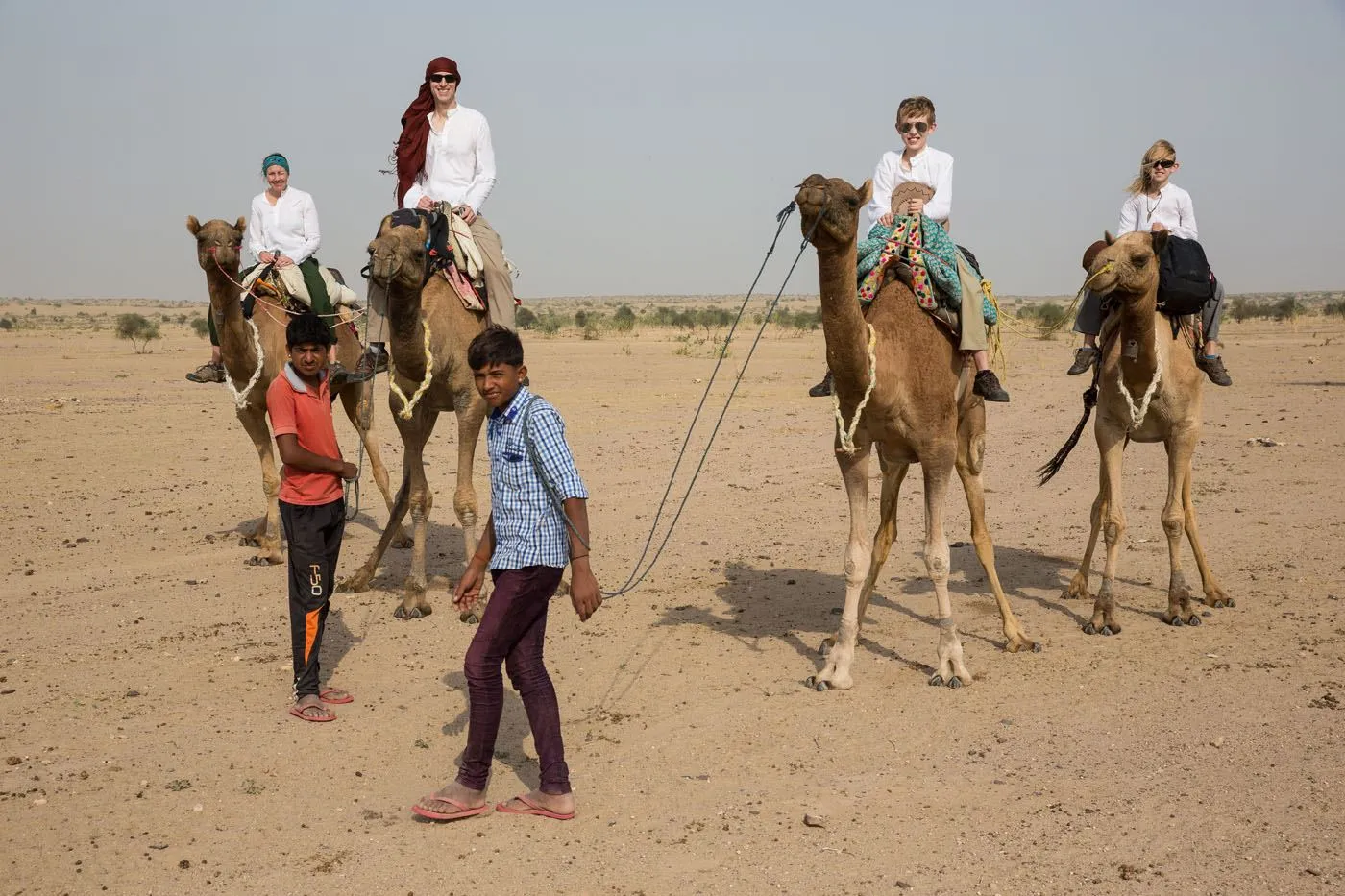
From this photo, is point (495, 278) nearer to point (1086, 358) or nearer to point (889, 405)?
point (889, 405)

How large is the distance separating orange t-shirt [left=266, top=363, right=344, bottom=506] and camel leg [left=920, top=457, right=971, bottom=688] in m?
3.57

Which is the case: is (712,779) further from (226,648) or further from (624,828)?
(226,648)

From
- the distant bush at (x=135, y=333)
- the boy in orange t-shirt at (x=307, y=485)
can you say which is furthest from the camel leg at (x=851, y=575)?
the distant bush at (x=135, y=333)

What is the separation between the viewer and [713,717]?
6996 millimetres

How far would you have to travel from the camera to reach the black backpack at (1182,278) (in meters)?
8.86

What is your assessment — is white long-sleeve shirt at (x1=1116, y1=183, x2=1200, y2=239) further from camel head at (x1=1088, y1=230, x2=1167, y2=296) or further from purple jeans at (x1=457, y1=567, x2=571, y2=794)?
purple jeans at (x1=457, y1=567, x2=571, y2=794)

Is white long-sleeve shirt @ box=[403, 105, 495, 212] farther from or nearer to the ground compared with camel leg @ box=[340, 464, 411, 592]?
farther from the ground

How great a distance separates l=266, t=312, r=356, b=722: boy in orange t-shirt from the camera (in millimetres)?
6668

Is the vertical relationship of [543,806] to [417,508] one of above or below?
below

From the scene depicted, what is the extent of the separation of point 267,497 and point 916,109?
6.64 metres

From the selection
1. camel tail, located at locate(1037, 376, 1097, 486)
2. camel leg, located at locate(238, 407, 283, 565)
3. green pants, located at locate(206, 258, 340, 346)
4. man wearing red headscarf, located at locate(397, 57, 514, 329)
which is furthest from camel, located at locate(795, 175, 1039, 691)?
green pants, located at locate(206, 258, 340, 346)

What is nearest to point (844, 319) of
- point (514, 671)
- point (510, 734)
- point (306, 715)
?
point (514, 671)

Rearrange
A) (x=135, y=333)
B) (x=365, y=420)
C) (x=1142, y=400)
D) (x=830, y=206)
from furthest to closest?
(x=135, y=333) < (x=365, y=420) < (x=1142, y=400) < (x=830, y=206)

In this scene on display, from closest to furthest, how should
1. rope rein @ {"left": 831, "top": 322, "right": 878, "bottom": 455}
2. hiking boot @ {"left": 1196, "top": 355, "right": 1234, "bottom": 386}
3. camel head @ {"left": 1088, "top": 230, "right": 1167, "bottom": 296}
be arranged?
rope rein @ {"left": 831, "top": 322, "right": 878, "bottom": 455} → camel head @ {"left": 1088, "top": 230, "right": 1167, "bottom": 296} → hiking boot @ {"left": 1196, "top": 355, "right": 1234, "bottom": 386}
